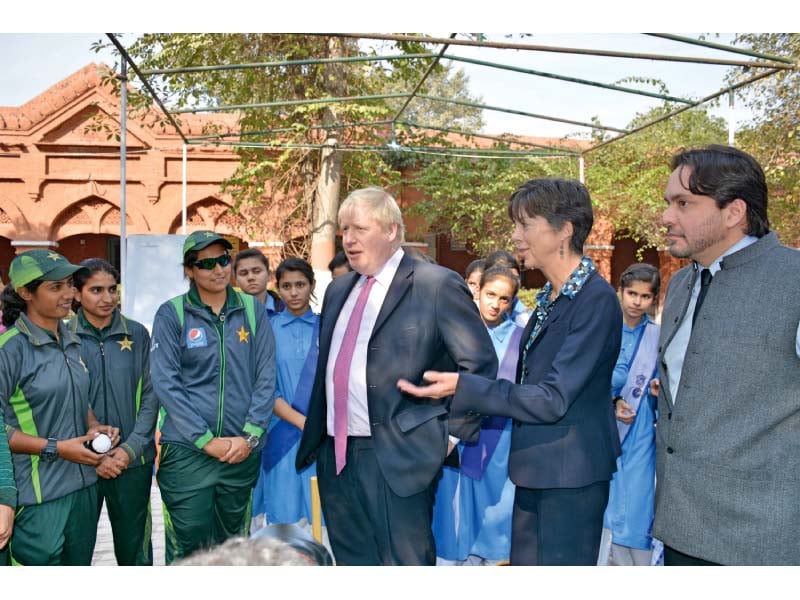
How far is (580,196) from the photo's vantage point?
8.53 feet

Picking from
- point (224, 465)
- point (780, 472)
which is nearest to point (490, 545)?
point (224, 465)

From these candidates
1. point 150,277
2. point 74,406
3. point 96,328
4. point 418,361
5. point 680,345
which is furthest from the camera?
point 150,277

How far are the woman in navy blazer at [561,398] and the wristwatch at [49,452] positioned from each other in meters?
1.74

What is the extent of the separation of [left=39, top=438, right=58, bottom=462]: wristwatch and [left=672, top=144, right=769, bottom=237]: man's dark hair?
2749 mm

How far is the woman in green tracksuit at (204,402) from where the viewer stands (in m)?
3.66

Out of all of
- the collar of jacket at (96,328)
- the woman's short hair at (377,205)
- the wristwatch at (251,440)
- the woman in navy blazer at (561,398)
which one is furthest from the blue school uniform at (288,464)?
the woman in navy blazer at (561,398)

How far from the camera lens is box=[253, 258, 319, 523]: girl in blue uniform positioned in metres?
4.60

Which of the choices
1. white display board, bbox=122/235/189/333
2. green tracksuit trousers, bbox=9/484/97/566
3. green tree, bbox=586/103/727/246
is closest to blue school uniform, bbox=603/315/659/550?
green tracksuit trousers, bbox=9/484/97/566

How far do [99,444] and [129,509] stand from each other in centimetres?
63

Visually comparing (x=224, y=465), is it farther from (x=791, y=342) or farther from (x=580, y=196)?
(x=791, y=342)

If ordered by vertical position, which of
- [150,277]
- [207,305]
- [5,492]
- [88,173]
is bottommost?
[5,492]

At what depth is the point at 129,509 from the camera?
3.93 metres

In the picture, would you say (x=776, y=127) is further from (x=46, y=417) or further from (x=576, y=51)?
(x=46, y=417)

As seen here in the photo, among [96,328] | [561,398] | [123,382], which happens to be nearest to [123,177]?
[96,328]
